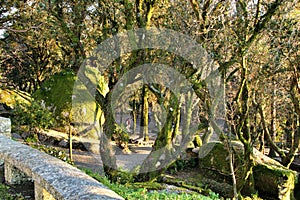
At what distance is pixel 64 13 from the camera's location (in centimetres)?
697

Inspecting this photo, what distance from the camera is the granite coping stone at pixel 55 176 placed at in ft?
8.20

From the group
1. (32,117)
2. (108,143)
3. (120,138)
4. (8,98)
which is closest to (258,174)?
(108,143)

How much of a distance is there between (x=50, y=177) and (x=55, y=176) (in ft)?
0.16

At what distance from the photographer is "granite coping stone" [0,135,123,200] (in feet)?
8.20

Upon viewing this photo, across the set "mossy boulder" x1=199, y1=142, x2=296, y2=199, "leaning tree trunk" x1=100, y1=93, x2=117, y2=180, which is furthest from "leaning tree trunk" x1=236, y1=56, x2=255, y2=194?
"leaning tree trunk" x1=100, y1=93, x2=117, y2=180

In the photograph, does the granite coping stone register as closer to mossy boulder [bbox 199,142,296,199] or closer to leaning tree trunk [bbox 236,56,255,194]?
leaning tree trunk [bbox 236,56,255,194]

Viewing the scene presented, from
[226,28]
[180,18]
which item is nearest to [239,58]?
[226,28]

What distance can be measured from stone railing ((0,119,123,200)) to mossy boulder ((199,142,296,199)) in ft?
17.9

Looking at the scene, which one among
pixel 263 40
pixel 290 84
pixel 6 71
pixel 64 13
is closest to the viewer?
pixel 64 13

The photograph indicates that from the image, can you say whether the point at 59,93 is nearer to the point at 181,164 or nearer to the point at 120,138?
the point at 120,138

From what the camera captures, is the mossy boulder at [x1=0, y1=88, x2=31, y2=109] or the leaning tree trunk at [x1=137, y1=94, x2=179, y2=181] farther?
the mossy boulder at [x1=0, y1=88, x2=31, y2=109]

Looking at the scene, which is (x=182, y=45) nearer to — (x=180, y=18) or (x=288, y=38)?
(x=180, y=18)

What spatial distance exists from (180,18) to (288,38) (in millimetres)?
2575

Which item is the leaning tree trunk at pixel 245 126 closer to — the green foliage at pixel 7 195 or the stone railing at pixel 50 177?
the stone railing at pixel 50 177
